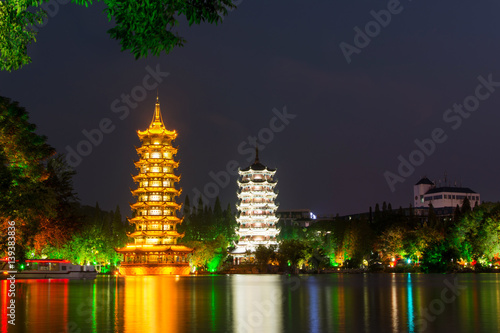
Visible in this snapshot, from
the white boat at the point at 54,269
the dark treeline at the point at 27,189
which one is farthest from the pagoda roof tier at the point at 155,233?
the dark treeline at the point at 27,189

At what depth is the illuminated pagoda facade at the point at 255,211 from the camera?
112688 mm

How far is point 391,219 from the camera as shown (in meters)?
115

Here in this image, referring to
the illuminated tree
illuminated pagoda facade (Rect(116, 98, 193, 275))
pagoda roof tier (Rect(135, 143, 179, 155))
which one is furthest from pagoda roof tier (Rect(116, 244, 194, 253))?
the illuminated tree

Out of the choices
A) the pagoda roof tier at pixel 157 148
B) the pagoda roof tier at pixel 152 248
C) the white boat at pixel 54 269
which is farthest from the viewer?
the pagoda roof tier at pixel 157 148

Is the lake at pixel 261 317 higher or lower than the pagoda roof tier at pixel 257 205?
lower

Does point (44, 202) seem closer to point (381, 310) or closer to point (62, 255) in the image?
point (381, 310)

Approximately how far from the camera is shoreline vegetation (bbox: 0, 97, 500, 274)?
107ft

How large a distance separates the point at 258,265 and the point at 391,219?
30.9m

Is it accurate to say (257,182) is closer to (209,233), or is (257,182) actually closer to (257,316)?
(209,233)

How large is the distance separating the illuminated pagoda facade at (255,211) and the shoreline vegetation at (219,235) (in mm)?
3173

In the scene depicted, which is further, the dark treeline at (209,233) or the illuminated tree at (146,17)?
the dark treeline at (209,233)

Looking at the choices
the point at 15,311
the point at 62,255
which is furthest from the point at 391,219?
the point at 15,311

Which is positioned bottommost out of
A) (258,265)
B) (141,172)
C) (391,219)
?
(258,265)

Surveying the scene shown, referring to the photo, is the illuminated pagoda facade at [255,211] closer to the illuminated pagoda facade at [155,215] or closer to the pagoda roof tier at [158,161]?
the illuminated pagoda facade at [155,215]
